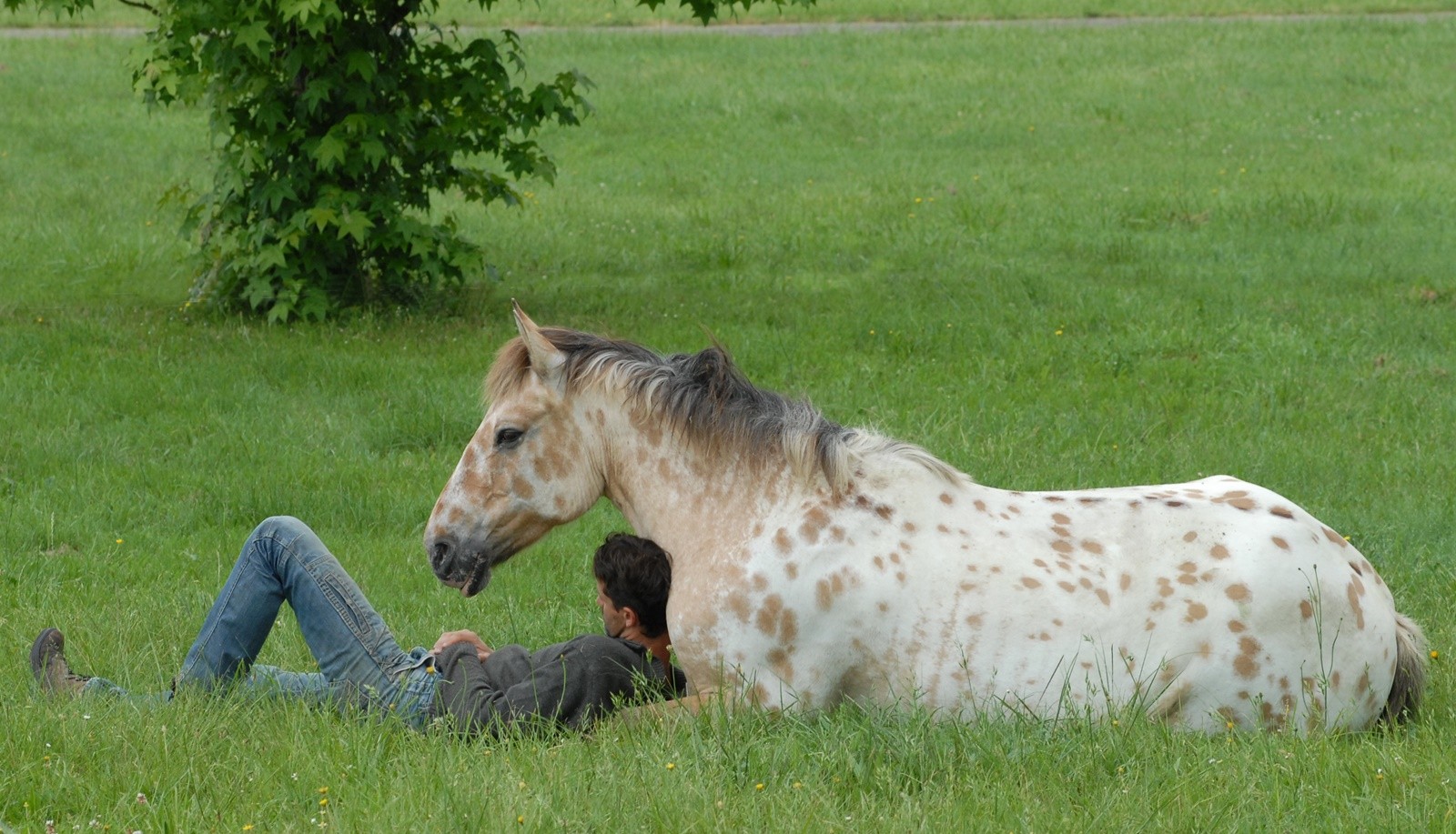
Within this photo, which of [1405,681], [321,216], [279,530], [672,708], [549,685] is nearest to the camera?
[672,708]

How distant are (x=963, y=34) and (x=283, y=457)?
67.2ft

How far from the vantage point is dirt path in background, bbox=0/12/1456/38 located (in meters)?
27.6

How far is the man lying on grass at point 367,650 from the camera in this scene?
5.09 m

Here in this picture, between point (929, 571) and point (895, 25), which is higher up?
point (895, 25)

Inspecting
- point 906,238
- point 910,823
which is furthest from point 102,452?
point 906,238

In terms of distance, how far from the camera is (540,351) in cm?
516

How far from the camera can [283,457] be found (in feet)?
29.0

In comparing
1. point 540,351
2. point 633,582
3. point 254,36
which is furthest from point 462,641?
point 254,36

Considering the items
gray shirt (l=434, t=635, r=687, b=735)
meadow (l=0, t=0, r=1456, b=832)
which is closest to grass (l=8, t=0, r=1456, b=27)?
meadow (l=0, t=0, r=1456, b=832)

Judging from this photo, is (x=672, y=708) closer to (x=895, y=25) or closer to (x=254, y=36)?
(x=254, y=36)

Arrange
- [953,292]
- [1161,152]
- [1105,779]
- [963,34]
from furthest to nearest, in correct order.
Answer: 1. [963,34]
2. [1161,152]
3. [953,292]
4. [1105,779]

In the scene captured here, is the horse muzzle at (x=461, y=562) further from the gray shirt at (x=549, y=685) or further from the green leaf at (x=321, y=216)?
the green leaf at (x=321, y=216)

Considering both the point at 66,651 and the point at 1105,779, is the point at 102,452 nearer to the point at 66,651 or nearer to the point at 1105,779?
the point at 66,651

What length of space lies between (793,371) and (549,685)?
5.79m
